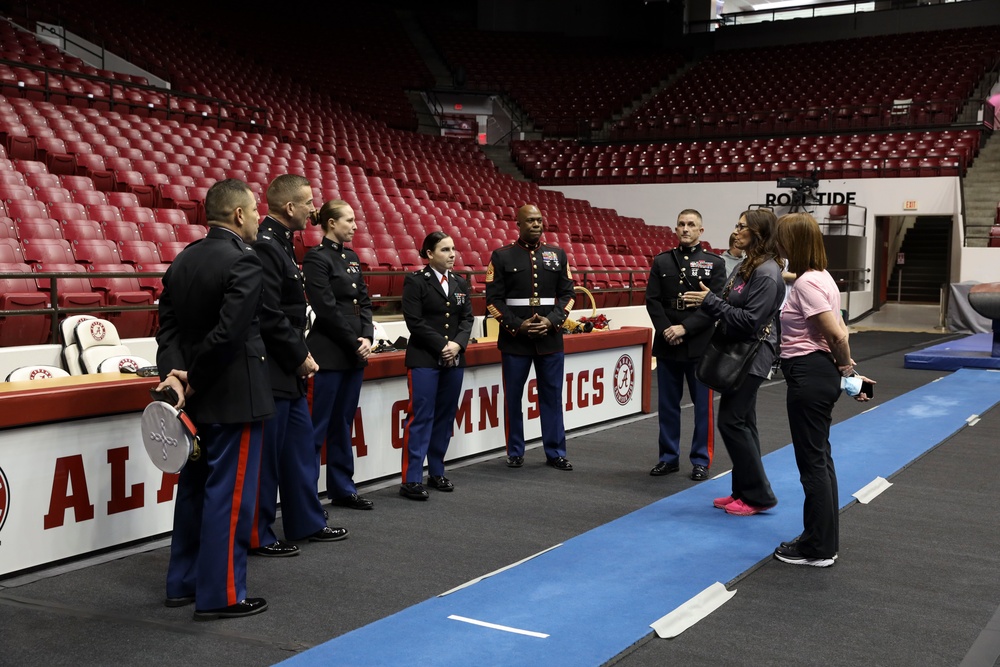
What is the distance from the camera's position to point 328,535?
480 cm

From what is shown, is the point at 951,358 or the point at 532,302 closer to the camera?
the point at 532,302

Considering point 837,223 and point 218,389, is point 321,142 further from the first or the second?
point 218,389

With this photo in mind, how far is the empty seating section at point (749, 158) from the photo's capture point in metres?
20.5

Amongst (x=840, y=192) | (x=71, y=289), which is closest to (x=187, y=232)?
(x=71, y=289)

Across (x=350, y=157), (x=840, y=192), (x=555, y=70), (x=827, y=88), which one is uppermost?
(x=555, y=70)

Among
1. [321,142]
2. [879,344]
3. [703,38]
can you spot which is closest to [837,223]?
[879,344]

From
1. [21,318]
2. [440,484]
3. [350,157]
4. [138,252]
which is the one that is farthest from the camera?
[350,157]

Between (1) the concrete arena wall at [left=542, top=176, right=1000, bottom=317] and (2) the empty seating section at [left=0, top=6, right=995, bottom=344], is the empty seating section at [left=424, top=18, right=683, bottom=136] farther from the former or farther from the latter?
(1) the concrete arena wall at [left=542, top=176, right=1000, bottom=317]

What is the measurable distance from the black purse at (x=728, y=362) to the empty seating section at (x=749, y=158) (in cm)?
1653

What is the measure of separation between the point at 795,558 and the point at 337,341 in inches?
101

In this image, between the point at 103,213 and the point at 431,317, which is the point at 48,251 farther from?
the point at 431,317

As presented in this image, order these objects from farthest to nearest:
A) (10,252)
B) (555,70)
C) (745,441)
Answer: (555,70) → (10,252) → (745,441)

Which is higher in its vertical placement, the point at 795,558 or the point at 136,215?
the point at 136,215

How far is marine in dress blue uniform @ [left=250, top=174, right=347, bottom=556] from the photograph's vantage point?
4336 millimetres
